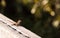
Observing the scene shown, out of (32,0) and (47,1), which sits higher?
(32,0)

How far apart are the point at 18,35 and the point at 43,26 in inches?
→ 58.5

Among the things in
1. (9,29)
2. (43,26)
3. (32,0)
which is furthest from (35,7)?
(9,29)

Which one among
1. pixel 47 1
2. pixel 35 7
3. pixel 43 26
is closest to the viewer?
pixel 47 1

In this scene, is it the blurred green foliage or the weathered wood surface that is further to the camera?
the blurred green foliage

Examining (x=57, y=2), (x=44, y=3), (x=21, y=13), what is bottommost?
(x=44, y=3)

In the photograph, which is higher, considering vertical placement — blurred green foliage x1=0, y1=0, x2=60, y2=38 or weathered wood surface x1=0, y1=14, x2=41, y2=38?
blurred green foliage x1=0, y1=0, x2=60, y2=38

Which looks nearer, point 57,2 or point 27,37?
point 27,37

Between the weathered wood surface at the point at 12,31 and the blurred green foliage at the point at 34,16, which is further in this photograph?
the blurred green foliage at the point at 34,16

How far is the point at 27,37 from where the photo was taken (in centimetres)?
81

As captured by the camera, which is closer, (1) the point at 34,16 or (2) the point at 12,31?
(2) the point at 12,31

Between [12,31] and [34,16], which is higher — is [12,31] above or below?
below

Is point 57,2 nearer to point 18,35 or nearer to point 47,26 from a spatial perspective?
point 47,26

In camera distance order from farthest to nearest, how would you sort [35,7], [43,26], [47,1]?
1. [43,26]
2. [35,7]
3. [47,1]

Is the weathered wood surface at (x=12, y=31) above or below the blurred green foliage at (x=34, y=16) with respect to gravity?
below
